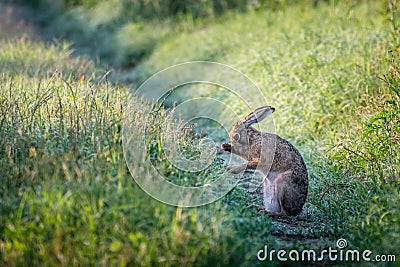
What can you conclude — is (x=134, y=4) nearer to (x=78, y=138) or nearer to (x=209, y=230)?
(x=78, y=138)

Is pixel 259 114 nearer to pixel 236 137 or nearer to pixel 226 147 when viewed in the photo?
pixel 236 137

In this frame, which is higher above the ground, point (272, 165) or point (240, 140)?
point (240, 140)

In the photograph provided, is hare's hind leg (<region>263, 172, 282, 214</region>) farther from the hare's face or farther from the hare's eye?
the hare's eye

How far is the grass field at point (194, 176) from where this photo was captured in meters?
3.94

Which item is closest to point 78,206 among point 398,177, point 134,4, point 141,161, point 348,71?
point 141,161

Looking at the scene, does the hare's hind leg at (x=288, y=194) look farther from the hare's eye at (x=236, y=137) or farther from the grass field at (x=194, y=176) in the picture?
the hare's eye at (x=236, y=137)

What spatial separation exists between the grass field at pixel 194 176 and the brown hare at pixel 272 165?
19 centimetres

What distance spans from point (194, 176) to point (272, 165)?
995 mm

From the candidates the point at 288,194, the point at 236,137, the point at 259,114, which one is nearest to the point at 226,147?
the point at 236,137

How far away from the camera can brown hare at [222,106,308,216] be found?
5.41m

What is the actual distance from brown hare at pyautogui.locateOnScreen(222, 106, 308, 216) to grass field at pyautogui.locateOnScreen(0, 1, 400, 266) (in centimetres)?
19

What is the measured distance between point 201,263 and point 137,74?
834 centimetres

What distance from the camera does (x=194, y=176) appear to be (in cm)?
486

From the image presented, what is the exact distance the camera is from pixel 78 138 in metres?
4.92
